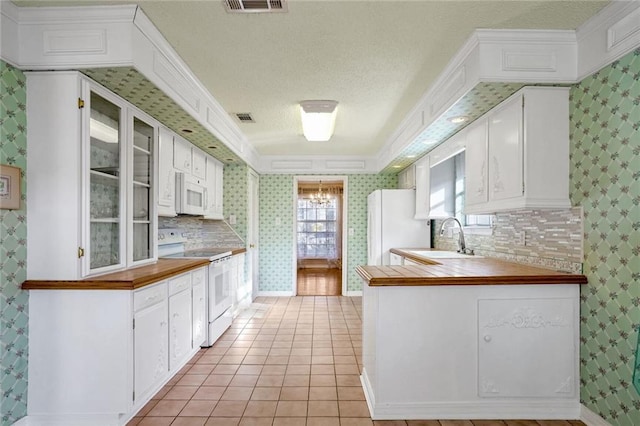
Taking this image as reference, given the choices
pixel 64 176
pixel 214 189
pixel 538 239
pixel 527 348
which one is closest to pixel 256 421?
pixel 527 348

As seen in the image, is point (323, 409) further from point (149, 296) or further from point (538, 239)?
point (538, 239)

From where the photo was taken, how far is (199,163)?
3992mm

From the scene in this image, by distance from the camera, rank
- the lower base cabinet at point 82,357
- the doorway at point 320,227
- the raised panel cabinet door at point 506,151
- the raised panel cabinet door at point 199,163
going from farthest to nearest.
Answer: the doorway at point 320,227, the raised panel cabinet door at point 199,163, the raised panel cabinet door at point 506,151, the lower base cabinet at point 82,357

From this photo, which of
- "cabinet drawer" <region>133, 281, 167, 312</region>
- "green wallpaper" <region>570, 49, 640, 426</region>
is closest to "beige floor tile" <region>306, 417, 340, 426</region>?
"cabinet drawer" <region>133, 281, 167, 312</region>

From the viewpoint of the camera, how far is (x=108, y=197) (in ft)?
7.53

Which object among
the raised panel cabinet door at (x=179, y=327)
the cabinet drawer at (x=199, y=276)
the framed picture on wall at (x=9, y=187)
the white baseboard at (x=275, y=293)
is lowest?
the white baseboard at (x=275, y=293)

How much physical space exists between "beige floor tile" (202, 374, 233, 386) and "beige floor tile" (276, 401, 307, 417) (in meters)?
0.54

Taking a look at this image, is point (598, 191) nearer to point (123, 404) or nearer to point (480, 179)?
point (480, 179)

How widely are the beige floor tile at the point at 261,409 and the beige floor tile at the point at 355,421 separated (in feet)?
1.49

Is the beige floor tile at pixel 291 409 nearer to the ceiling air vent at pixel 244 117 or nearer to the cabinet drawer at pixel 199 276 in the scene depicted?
the cabinet drawer at pixel 199 276

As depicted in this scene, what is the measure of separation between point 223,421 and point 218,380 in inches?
22.4

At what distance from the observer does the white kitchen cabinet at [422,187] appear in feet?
13.8

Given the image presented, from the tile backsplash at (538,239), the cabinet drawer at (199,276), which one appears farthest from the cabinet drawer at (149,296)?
the tile backsplash at (538,239)

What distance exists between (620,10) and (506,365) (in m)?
2.10
